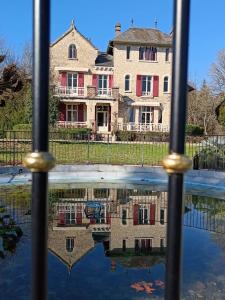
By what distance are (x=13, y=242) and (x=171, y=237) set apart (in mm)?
4953

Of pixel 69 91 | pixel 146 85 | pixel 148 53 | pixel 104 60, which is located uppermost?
pixel 148 53

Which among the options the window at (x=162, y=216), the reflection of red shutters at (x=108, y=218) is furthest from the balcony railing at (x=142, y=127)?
the reflection of red shutters at (x=108, y=218)

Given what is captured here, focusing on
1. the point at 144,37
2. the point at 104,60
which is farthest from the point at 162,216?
the point at 104,60

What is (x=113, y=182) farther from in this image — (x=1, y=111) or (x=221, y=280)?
(x=1, y=111)

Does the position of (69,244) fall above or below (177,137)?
below

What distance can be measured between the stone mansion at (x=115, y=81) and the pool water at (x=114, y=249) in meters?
25.8

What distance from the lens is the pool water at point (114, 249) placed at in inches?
163

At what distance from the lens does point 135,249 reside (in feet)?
18.7

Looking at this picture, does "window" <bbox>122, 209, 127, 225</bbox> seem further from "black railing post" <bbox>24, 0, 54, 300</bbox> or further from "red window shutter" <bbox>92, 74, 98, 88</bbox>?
"red window shutter" <bbox>92, 74, 98, 88</bbox>

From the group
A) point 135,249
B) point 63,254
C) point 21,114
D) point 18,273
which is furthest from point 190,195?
point 21,114

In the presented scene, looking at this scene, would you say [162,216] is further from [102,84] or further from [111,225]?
[102,84]

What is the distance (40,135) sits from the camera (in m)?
1.22

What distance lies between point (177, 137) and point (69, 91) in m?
35.1

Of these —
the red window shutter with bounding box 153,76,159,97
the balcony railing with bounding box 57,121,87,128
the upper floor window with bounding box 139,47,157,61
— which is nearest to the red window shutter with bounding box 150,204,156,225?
the balcony railing with bounding box 57,121,87,128
